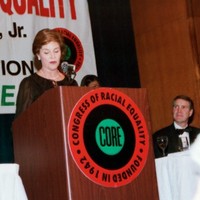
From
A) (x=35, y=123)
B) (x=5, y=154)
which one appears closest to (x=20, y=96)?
(x=35, y=123)

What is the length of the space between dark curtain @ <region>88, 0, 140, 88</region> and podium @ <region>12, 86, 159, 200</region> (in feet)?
12.7

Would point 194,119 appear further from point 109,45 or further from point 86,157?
point 86,157

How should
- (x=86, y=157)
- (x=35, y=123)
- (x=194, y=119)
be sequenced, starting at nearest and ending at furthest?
(x=86, y=157) < (x=35, y=123) < (x=194, y=119)

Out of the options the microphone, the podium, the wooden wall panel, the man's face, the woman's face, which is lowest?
the podium

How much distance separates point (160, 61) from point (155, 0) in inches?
26.8

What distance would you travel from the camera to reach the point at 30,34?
5578 mm

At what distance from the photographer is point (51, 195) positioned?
2.14 metres

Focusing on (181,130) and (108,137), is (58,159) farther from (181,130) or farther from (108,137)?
(181,130)

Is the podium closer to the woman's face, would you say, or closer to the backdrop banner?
the woman's face

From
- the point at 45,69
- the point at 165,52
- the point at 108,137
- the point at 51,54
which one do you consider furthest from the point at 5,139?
the point at 108,137

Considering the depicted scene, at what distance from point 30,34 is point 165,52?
153 centimetres

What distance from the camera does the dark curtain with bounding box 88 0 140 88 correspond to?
6.21m

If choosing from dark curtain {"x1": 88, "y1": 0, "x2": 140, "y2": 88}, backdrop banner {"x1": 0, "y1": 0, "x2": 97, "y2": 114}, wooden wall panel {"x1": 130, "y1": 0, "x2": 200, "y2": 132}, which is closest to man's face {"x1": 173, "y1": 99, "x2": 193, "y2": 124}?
wooden wall panel {"x1": 130, "y1": 0, "x2": 200, "y2": 132}

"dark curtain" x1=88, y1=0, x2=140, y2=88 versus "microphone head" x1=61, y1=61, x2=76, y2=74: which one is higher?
"dark curtain" x1=88, y1=0, x2=140, y2=88
